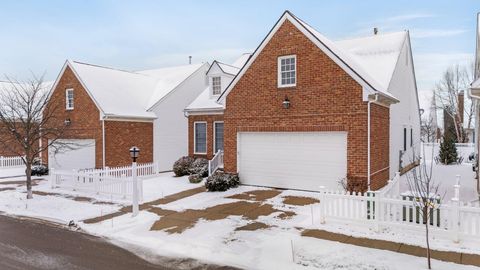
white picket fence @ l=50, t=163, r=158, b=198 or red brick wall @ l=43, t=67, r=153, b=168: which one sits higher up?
red brick wall @ l=43, t=67, r=153, b=168

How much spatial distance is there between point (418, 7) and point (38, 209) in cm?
1824

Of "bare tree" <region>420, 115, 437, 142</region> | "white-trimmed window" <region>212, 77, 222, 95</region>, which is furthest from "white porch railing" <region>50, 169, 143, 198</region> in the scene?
"bare tree" <region>420, 115, 437, 142</region>

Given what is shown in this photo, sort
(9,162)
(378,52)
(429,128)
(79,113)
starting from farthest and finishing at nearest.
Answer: (429,128)
(9,162)
(79,113)
(378,52)

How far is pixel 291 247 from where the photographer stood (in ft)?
26.7

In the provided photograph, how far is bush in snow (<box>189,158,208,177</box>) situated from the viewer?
→ 1891 centimetres

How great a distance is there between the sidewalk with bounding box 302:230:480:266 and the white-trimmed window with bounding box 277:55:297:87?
7521 millimetres

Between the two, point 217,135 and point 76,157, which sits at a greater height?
point 217,135

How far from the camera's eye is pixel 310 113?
47.5 feet

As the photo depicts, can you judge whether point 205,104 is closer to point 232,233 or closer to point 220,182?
point 220,182

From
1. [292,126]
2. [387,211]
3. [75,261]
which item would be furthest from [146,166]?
[387,211]

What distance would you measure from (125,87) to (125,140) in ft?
14.9

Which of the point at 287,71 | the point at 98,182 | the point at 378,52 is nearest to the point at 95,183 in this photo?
the point at 98,182

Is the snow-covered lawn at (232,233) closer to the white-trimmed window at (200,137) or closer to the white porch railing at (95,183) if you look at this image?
the white porch railing at (95,183)

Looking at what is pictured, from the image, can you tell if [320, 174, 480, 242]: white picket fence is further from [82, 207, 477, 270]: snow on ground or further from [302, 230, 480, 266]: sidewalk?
[82, 207, 477, 270]: snow on ground
